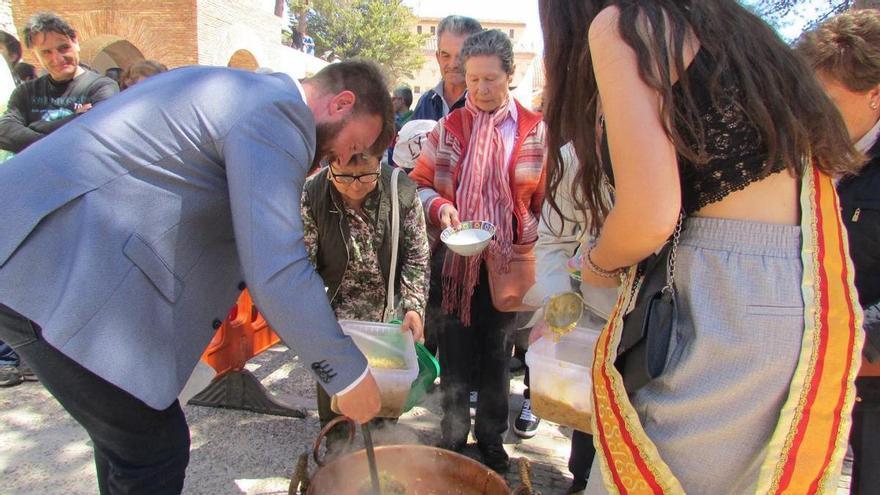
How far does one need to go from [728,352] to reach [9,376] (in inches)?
165

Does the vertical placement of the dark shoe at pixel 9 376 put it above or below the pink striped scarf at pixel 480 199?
below

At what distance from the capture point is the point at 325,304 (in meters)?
1.43

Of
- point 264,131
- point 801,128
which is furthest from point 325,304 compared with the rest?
point 801,128

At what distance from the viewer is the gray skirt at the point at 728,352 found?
110 cm

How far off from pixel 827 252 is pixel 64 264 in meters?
1.69

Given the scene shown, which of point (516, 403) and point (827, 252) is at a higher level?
point (827, 252)

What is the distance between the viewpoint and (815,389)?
3.61 feet

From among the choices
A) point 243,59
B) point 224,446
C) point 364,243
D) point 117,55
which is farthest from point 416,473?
point 117,55

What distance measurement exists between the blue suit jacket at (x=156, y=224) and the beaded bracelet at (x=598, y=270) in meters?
0.64

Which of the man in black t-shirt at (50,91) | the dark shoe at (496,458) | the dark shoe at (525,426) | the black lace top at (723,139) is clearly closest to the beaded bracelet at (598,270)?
the black lace top at (723,139)

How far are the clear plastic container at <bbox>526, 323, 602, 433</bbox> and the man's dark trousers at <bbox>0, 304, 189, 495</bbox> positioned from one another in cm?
106

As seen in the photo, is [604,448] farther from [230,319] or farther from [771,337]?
[230,319]

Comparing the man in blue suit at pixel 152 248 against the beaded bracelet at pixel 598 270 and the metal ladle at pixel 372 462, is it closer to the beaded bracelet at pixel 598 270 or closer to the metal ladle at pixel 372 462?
the metal ladle at pixel 372 462

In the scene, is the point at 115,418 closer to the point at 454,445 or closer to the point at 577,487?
the point at 454,445
